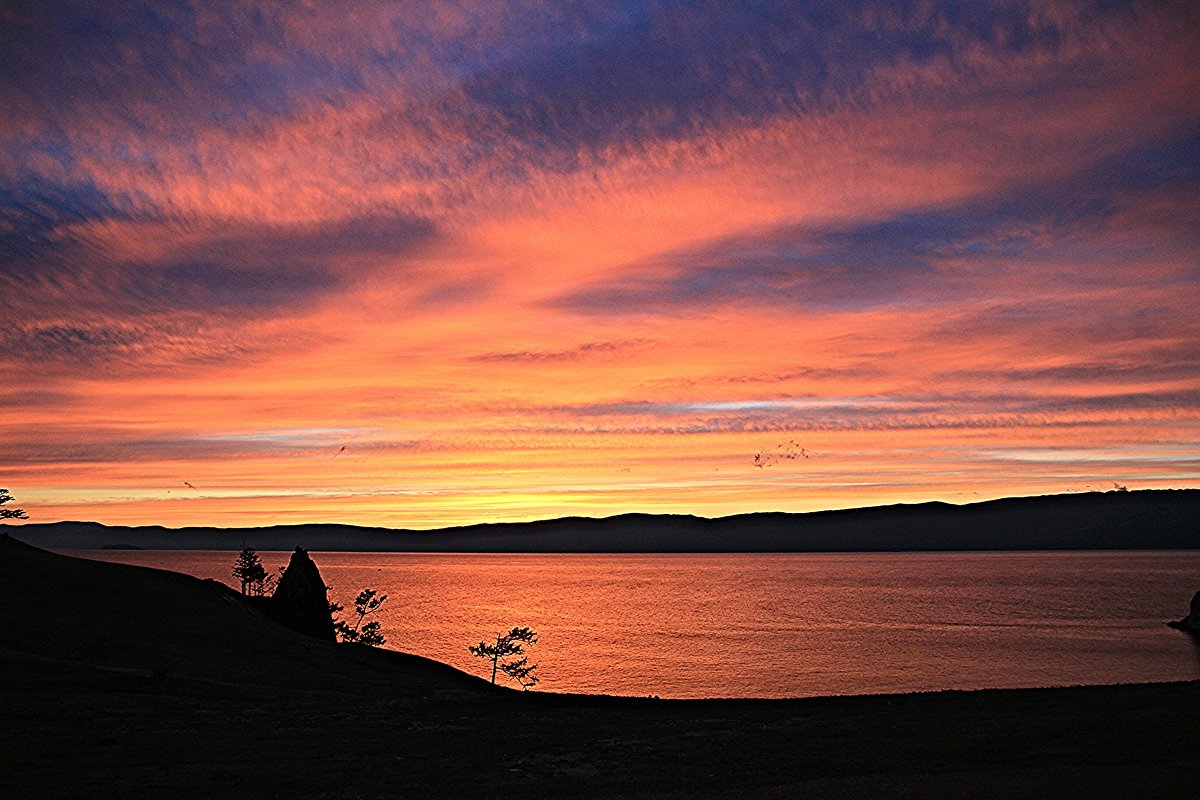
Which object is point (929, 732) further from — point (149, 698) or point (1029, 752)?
point (149, 698)

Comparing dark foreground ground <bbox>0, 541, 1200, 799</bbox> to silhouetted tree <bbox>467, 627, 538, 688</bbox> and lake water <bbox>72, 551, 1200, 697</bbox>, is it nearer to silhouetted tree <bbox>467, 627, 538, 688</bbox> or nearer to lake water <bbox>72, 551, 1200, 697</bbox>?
silhouetted tree <bbox>467, 627, 538, 688</bbox>

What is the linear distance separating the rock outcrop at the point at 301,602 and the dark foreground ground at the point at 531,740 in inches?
1132

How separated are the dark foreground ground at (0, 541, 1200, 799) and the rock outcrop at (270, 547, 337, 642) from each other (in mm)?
28753

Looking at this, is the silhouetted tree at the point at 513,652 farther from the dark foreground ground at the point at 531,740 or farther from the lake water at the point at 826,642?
the dark foreground ground at the point at 531,740

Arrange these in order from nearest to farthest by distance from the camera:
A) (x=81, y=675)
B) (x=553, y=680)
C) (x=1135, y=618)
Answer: (x=81, y=675) < (x=553, y=680) < (x=1135, y=618)

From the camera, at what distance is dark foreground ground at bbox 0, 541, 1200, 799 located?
1845 centimetres

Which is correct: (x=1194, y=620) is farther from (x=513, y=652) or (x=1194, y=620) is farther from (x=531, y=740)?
(x=531, y=740)

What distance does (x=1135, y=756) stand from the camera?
1969 cm

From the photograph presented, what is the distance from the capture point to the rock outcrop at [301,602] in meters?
64.6

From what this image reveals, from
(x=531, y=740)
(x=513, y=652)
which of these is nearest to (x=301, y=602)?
(x=513, y=652)

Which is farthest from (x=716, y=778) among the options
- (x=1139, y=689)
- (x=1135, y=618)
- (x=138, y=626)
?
(x=1135, y=618)

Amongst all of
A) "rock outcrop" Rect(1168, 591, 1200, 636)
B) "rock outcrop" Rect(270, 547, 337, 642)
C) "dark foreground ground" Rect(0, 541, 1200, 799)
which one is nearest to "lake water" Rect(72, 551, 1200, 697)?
"rock outcrop" Rect(1168, 591, 1200, 636)

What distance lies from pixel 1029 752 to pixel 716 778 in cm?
747

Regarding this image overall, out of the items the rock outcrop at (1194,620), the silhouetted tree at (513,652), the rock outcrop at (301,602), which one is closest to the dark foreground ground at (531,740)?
the rock outcrop at (301,602)
